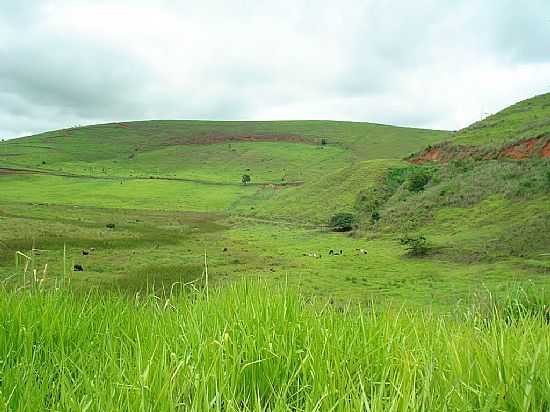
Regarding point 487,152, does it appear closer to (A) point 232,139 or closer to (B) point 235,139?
(B) point 235,139

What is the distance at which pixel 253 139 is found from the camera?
133m

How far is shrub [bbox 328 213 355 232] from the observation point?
141ft

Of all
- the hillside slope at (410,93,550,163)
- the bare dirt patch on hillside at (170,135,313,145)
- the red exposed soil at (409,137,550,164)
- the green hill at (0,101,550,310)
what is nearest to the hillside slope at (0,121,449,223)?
the bare dirt patch on hillside at (170,135,313,145)

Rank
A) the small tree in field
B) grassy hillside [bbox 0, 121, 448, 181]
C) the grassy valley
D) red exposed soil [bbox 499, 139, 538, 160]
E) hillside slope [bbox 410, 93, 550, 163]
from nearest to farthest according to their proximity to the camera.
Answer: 1. the grassy valley
2. red exposed soil [bbox 499, 139, 538, 160]
3. hillside slope [bbox 410, 93, 550, 163]
4. the small tree in field
5. grassy hillside [bbox 0, 121, 448, 181]

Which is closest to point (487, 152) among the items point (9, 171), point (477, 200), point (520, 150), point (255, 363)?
point (520, 150)

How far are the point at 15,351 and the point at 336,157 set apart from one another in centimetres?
10334

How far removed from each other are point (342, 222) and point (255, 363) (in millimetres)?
41094

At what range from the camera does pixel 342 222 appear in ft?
144

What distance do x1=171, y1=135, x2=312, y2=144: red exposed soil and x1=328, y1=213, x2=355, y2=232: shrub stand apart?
86.9 meters

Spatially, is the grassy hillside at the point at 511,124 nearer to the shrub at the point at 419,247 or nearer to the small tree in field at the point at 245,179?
the shrub at the point at 419,247

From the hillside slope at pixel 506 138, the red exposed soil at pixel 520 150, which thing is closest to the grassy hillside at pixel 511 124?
the hillside slope at pixel 506 138

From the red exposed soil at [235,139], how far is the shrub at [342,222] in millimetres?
86944

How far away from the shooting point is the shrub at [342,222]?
43.0 meters

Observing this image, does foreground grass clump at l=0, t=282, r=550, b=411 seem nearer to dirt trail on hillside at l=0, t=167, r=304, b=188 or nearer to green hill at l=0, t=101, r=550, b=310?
green hill at l=0, t=101, r=550, b=310
